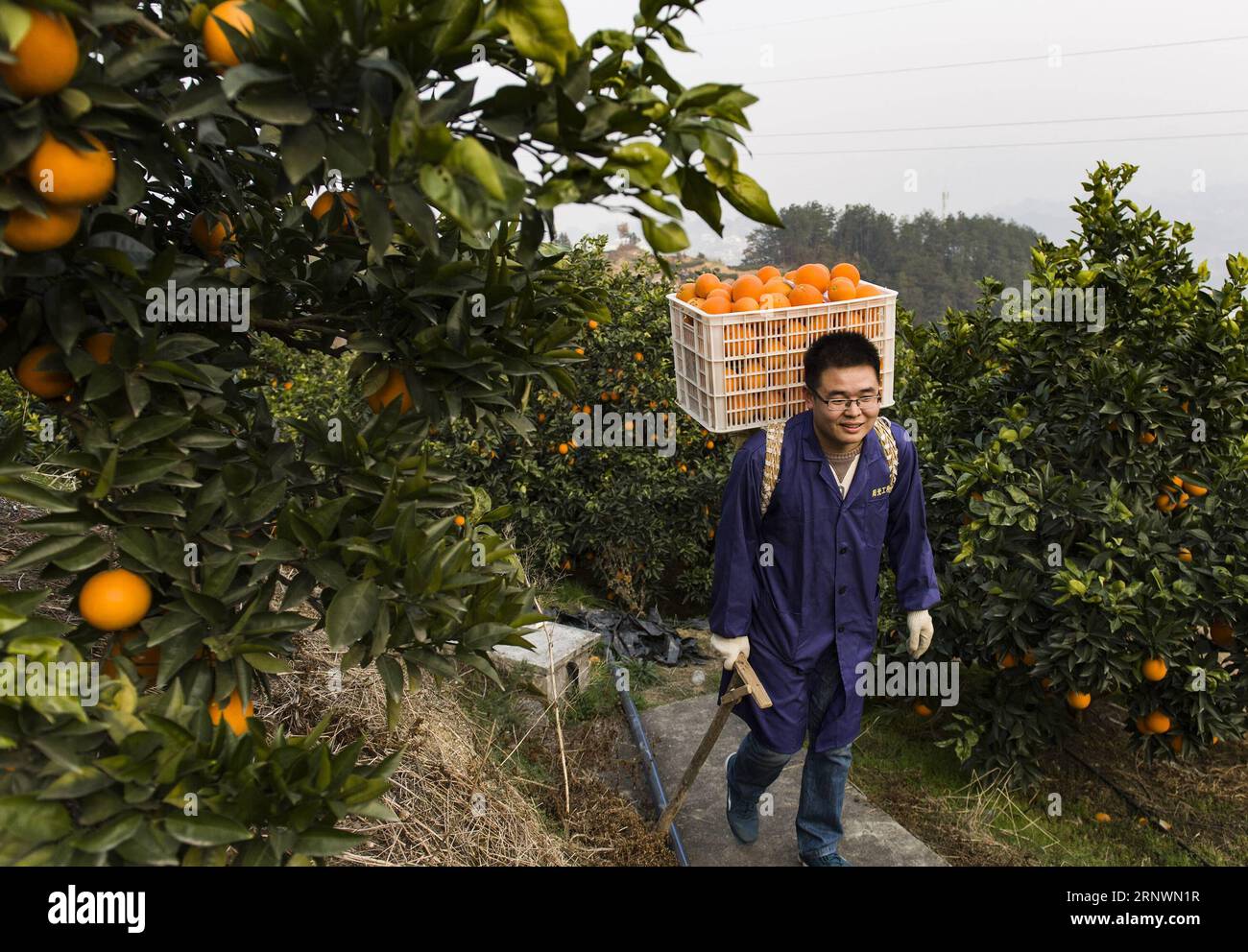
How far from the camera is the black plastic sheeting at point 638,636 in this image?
5.51m

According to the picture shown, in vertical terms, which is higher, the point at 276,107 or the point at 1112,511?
the point at 276,107

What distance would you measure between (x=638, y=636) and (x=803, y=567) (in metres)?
2.52

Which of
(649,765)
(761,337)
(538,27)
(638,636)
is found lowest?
(649,765)

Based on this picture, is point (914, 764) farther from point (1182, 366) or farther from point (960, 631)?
point (1182, 366)

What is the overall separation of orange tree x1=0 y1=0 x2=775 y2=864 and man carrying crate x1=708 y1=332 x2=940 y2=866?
1.24m

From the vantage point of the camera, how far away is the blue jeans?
11.0 feet

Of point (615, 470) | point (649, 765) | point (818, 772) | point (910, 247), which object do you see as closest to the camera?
point (818, 772)

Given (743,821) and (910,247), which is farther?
(910,247)

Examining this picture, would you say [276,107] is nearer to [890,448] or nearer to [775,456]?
[775,456]

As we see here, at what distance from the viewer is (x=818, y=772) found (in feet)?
11.0

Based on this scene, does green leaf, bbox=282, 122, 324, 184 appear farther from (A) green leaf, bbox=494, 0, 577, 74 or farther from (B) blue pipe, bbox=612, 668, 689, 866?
(B) blue pipe, bbox=612, 668, 689, 866

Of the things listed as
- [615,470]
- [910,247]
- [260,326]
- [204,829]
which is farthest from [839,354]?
[910,247]

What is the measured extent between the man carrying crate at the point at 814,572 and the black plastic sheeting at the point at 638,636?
6.92ft
